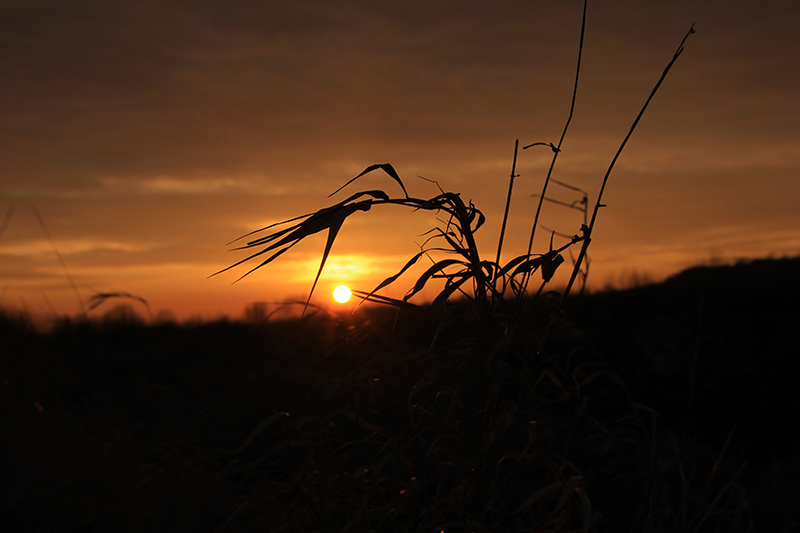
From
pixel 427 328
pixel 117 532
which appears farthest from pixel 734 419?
pixel 117 532

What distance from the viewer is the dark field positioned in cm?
142

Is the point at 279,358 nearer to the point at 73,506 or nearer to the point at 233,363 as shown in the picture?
the point at 233,363

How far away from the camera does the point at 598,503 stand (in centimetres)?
311

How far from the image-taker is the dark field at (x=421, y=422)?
1.42 metres

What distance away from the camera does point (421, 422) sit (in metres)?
1.53

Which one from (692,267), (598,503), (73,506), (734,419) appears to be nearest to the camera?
(73,506)

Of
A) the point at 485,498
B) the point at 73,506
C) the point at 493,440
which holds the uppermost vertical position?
the point at 493,440

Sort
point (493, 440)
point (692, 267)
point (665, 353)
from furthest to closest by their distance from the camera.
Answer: point (692, 267), point (665, 353), point (493, 440)

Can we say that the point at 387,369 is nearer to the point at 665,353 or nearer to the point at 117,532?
the point at 117,532

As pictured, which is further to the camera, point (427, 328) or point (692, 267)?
point (692, 267)

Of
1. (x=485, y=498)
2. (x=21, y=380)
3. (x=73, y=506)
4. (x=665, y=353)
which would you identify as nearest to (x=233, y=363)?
(x=21, y=380)

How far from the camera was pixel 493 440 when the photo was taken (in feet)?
4.21

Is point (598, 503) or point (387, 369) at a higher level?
point (387, 369)

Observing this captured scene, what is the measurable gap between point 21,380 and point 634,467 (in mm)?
3893
